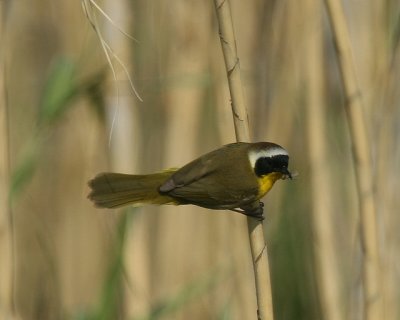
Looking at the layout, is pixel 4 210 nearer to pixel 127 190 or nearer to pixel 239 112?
pixel 127 190

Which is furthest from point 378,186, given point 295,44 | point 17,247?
point 17,247

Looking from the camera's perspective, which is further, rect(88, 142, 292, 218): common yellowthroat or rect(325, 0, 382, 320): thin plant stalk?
rect(88, 142, 292, 218): common yellowthroat

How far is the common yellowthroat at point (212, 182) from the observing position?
1.51 meters

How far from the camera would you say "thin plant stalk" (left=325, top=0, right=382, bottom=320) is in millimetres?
1407

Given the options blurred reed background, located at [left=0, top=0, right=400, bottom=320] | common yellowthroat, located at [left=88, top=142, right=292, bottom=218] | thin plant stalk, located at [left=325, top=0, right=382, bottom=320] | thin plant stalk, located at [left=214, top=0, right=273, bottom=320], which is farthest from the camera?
blurred reed background, located at [left=0, top=0, right=400, bottom=320]

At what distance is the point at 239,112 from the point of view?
1.26m

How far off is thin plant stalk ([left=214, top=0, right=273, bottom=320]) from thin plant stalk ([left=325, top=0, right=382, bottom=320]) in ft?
0.68

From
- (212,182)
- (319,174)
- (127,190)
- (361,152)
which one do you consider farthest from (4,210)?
(319,174)

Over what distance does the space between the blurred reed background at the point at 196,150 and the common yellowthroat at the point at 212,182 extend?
0.25 metres

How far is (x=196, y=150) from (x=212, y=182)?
28.3 inches

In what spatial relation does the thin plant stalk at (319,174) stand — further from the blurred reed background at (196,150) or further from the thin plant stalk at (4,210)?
the thin plant stalk at (4,210)

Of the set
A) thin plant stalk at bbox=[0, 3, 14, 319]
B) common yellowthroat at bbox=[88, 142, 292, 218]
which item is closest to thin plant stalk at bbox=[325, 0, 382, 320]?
common yellowthroat at bbox=[88, 142, 292, 218]

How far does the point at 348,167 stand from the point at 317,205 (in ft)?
1.03

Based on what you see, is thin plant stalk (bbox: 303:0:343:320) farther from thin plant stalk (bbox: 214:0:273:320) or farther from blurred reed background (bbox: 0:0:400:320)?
thin plant stalk (bbox: 214:0:273:320)
